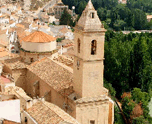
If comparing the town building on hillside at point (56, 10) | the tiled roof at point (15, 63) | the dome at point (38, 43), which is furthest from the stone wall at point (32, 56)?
the town building on hillside at point (56, 10)

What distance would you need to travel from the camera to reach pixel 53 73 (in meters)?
25.8

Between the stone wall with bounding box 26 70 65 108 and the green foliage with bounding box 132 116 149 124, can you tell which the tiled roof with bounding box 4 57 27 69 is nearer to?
the stone wall with bounding box 26 70 65 108

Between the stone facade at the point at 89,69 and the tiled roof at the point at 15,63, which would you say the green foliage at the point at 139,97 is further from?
the stone facade at the point at 89,69

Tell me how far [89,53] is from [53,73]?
5214mm

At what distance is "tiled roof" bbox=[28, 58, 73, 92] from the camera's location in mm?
23969

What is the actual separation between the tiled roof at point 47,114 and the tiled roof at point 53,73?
3356mm

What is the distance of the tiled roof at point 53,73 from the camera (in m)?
24.0

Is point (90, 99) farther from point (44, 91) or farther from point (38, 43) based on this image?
point (38, 43)

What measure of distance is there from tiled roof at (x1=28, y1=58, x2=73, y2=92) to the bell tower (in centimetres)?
194

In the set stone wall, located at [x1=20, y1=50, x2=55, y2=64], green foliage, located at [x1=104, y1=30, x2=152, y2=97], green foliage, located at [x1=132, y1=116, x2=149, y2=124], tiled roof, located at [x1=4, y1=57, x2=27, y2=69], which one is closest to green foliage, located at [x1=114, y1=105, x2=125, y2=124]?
green foliage, located at [x1=132, y1=116, x2=149, y2=124]

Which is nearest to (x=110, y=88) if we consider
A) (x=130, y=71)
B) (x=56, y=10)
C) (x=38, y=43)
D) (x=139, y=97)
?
(x=139, y=97)

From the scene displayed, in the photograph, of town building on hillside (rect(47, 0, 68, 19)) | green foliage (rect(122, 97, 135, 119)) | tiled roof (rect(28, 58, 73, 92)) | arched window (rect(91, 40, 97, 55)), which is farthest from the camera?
town building on hillside (rect(47, 0, 68, 19))

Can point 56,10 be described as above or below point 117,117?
above

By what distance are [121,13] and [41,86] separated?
7161 cm
